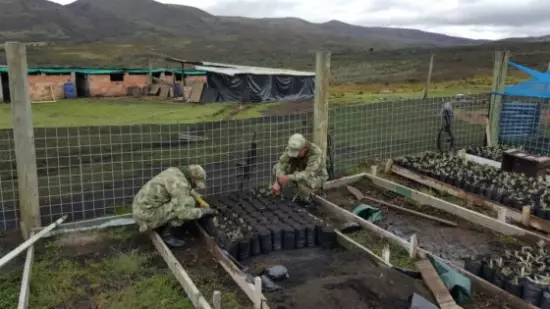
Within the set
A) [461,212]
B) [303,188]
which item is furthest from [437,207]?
[303,188]

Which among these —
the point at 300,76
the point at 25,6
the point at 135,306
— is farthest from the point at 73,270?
the point at 25,6

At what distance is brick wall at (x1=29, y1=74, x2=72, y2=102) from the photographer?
25141mm

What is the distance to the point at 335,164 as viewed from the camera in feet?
27.7

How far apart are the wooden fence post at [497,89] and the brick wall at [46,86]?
77.0 feet

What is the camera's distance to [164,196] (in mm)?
5410

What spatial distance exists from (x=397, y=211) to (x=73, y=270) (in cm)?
446

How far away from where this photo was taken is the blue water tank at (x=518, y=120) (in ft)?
33.3

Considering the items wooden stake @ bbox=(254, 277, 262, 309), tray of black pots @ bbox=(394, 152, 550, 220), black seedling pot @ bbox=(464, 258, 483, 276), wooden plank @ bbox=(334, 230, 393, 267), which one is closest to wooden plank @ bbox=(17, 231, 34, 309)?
wooden stake @ bbox=(254, 277, 262, 309)

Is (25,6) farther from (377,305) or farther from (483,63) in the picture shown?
(377,305)

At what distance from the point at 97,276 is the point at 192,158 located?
181 inches

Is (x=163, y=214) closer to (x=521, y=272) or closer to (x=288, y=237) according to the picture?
(x=288, y=237)

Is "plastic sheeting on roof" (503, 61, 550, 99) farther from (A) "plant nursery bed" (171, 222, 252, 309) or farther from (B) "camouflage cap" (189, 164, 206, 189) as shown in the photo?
(A) "plant nursery bed" (171, 222, 252, 309)

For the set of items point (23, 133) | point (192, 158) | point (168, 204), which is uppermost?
point (23, 133)

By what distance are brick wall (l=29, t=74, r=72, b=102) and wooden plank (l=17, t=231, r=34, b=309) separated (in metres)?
23.1
